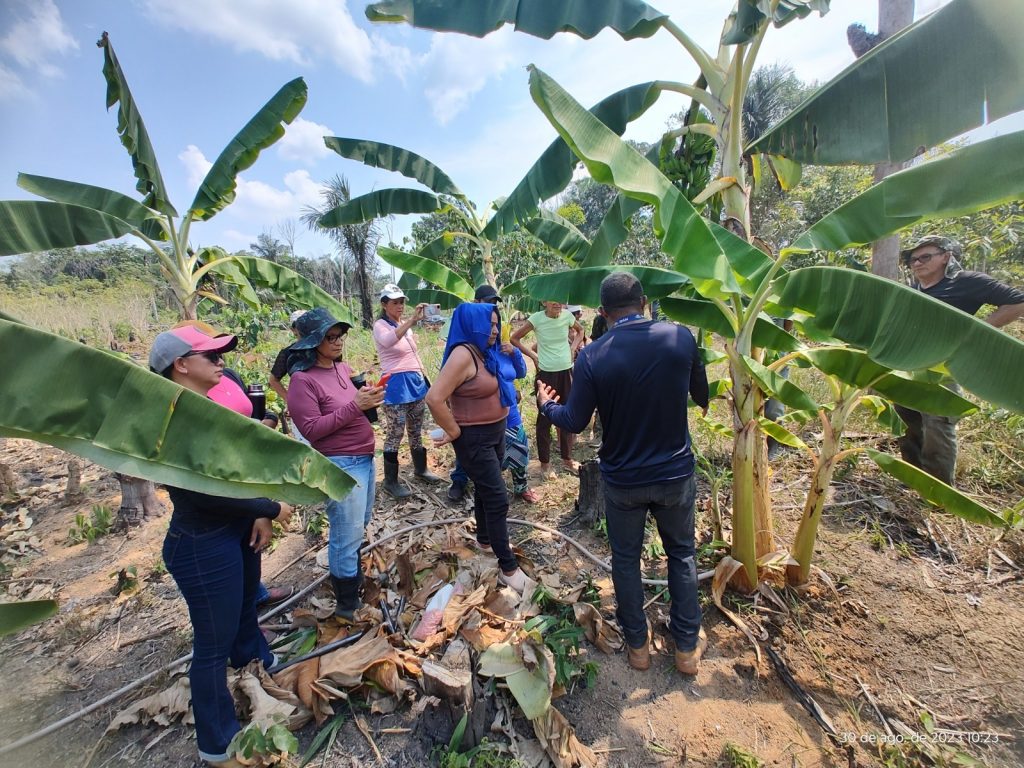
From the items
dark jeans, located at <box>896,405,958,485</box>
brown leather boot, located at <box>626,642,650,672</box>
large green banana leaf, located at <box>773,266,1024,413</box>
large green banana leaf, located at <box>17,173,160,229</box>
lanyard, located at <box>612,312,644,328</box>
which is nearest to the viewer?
large green banana leaf, located at <box>773,266,1024,413</box>

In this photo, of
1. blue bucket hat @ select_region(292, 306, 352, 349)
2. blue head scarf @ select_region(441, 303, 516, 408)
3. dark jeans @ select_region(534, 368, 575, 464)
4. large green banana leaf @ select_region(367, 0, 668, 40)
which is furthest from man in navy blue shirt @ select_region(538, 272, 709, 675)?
dark jeans @ select_region(534, 368, 575, 464)

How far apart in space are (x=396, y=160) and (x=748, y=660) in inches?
222

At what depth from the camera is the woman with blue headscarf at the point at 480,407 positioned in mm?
2609

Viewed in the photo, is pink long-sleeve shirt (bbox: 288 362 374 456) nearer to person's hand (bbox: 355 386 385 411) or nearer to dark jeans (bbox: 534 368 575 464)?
person's hand (bbox: 355 386 385 411)

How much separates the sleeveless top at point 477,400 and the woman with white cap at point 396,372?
166cm

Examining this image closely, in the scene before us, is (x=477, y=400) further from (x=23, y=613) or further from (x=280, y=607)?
(x=23, y=613)

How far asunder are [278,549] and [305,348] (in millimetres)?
2192

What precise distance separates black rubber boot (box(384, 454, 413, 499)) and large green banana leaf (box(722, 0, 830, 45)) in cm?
406

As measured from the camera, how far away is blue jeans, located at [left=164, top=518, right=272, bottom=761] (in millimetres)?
1753

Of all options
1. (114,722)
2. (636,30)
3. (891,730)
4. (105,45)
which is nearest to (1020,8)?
(636,30)

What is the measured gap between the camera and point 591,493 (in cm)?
370

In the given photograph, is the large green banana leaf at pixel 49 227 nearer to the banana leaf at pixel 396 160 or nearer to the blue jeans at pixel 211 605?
the blue jeans at pixel 211 605

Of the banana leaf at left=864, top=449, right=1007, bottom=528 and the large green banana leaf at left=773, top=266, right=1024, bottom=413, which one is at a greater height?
the large green banana leaf at left=773, top=266, right=1024, bottom=413

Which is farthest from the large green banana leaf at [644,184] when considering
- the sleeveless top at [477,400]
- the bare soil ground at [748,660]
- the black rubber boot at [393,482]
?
the black rubber boot at [393,482]
